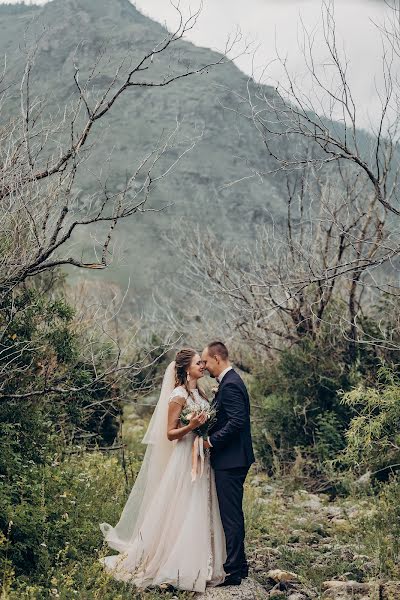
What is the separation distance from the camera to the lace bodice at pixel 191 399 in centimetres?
755

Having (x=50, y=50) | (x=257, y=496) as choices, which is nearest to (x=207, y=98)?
(x=50, y=50)

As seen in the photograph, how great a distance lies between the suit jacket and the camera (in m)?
7.36

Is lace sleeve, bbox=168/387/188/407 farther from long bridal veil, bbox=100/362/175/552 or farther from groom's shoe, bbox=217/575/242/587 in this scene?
groom's shoe, bbox=217/575/242/587

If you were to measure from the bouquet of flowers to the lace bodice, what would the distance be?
0.14 ft

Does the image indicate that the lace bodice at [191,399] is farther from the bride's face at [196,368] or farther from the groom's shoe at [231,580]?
the groom's shoe at [231,580]

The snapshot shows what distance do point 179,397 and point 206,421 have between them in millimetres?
356

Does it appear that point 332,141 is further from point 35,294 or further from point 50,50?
point 50,50

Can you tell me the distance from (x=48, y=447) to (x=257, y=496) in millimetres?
4531

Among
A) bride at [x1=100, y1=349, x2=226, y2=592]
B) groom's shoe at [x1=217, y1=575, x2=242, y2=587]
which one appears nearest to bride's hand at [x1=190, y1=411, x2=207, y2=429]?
bride at [x1=100, y1=349, x2=226, y2=592]

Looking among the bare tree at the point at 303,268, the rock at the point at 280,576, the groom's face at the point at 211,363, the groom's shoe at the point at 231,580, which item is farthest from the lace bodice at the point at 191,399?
the bare tree at the point at 303,268

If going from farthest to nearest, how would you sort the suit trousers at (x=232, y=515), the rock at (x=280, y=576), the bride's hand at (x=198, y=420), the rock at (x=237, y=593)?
the rock at (x=280, y=576)
the bride's hand at (x=198, y=420)
the suit trousers at (x=232, y=515)
the rock at (x=237, y=593)

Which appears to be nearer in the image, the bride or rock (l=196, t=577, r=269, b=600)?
rock (l=196, t=577, r=269, b=600)

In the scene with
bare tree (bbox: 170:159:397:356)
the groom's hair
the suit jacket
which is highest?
bare tree (bbox: 170:159:397:356)

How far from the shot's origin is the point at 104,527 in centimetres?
803
